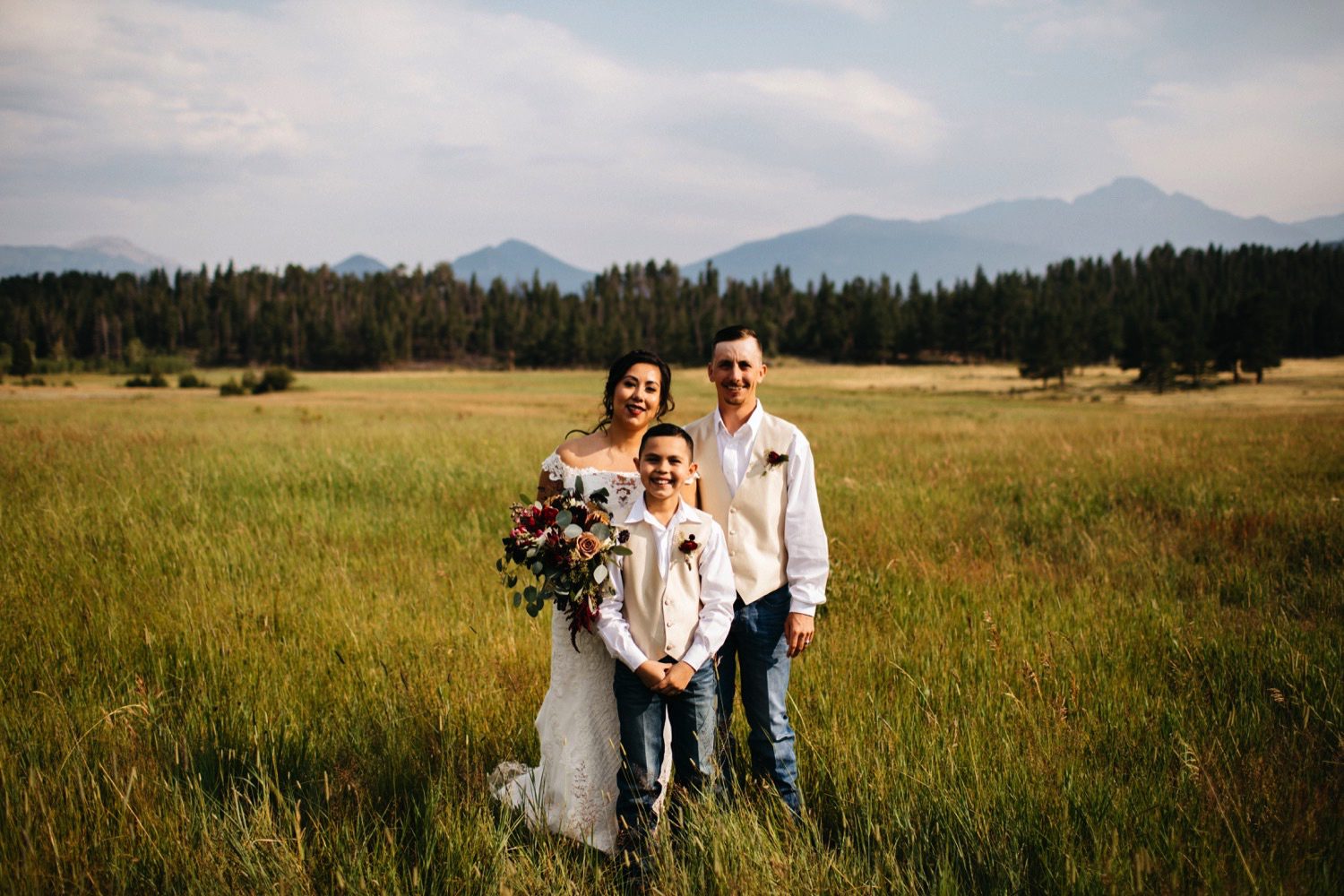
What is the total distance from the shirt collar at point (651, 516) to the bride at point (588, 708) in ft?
0.67

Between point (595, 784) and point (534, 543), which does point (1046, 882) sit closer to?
point (595, 784)

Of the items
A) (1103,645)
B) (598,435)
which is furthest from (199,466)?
(1103,645)

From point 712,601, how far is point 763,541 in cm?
45

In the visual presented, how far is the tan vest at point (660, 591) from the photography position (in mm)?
2725

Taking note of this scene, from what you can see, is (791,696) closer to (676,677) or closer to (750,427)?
(676,677)

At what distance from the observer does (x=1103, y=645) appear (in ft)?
14.5

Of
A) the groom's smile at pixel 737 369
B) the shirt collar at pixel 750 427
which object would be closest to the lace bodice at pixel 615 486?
the shirt collar at pixel 750 427

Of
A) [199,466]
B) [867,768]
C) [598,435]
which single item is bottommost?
[867,768]

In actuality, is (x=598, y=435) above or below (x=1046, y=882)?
above

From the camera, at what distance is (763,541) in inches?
121

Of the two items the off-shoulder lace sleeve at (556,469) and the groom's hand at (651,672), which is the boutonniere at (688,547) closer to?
the groom's hand at (651,672)

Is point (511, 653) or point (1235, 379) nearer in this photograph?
point (511, 653)

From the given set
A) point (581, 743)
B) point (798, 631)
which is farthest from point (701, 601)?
point (581, 743)

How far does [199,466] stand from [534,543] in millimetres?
10267
